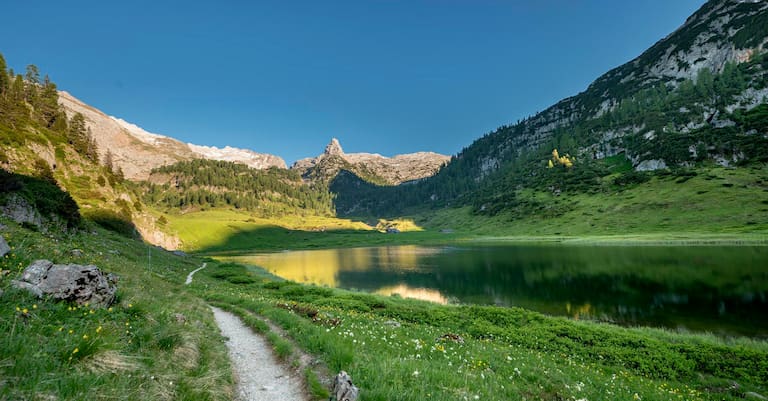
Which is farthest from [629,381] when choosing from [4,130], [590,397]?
[4,130]

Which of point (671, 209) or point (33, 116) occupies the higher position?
point (33, 116)

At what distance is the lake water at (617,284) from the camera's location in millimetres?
32469

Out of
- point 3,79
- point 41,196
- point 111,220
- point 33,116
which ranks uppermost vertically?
point 3,79

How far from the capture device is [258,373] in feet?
36.9

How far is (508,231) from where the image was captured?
188 m

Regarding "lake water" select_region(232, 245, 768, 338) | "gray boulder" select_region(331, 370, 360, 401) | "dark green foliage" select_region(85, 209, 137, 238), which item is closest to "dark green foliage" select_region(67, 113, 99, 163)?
"dark green foliage" select_region(85, 209, 137, 238)

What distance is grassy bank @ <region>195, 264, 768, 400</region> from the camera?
31.6 ft

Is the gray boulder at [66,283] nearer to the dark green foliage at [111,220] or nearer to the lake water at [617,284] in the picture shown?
the lake water at [617,284]

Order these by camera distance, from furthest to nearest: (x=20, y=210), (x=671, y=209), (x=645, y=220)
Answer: (x=671, y=209) < (x=645, y=220) < (x=20, y=210)

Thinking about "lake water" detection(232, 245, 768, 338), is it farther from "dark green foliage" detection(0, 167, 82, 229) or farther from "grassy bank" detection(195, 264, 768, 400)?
"dark green foliage" detection(0, 167, 82, 229)

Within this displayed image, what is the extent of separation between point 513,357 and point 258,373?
12.3 metres

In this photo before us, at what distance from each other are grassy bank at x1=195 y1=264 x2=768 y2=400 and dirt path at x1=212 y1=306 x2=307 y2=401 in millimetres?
1295

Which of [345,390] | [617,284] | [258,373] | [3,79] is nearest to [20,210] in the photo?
[258,373]

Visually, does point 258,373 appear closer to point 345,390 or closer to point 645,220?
point 345,390
